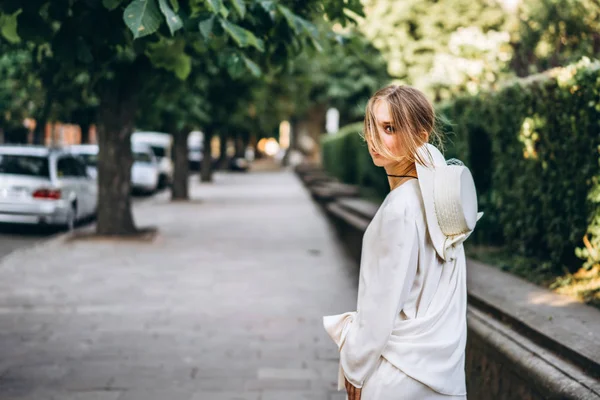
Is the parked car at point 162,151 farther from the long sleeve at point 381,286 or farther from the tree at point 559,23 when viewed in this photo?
the long sleeve at point 381,286

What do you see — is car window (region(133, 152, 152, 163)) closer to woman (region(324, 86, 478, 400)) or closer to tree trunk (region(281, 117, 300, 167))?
woman (region(324, 86, 478, 400))

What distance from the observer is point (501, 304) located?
4.97 metres

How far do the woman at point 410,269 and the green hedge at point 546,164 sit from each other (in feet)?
9.12

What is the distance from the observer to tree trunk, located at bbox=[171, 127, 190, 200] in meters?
24.2

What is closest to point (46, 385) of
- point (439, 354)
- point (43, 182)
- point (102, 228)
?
point (439, 354)

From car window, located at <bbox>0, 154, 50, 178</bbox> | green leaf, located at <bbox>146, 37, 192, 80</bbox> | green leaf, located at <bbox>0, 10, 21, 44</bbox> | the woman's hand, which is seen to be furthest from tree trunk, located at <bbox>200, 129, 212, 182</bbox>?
the woman's hand

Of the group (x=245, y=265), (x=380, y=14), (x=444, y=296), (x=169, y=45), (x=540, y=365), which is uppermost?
(x=380, y=14)

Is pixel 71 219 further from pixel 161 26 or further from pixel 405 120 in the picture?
pixel 405 120

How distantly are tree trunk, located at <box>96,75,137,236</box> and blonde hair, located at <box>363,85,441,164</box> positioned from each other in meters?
11.9

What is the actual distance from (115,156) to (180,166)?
402 inches

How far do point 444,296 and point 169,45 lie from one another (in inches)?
215

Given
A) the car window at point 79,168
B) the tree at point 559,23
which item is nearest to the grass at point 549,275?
the tree at point 559,23

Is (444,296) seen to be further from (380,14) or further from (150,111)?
(380,14)

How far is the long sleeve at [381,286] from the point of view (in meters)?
2.37
